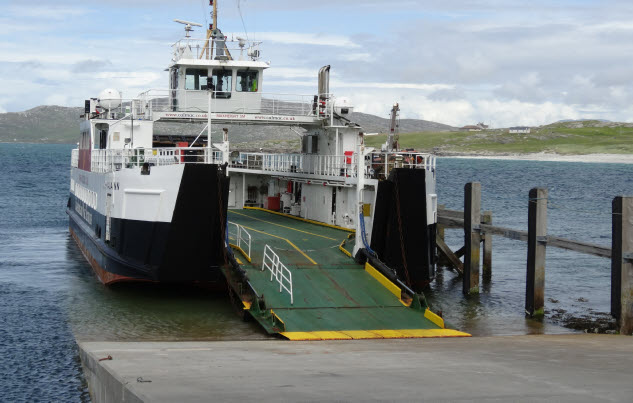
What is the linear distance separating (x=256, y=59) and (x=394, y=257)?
1071 centimetres

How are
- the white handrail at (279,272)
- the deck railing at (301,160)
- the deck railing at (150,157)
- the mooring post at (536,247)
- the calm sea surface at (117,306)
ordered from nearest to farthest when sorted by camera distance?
the calm sea surface at (117,306), the white handrail at (279,272), the mooring post at (536,247), the deck railing at (150,157), the deck railing at (301,160)

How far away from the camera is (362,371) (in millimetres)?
11602

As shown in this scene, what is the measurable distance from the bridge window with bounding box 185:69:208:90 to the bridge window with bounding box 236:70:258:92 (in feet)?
4.06

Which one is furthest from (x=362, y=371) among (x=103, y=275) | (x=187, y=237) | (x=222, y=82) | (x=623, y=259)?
(x=222, y=82)

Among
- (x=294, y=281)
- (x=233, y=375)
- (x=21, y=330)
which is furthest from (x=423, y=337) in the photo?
(x=21, y=330)

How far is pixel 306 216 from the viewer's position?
2864cm

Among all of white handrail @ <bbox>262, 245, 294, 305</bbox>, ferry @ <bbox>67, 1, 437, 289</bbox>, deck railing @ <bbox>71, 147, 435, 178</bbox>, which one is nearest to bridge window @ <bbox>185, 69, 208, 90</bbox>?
ferry @ <bbox>67, 1, 437, 289</bbox>

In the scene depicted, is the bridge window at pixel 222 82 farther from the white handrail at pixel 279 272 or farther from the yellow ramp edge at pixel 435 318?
the yellow ramp edge at pixel 435 318

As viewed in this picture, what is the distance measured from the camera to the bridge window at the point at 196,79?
27.8 m

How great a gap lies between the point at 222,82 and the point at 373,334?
1426 centimetres

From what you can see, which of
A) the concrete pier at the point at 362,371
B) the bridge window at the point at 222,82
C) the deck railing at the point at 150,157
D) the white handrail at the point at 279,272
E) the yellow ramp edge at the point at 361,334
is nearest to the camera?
the concrete pier at the point at 362,371

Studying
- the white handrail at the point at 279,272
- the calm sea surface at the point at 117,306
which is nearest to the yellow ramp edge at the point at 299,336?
the white handrail at the point at 279,272

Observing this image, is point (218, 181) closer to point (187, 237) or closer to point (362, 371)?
point (187, 237)

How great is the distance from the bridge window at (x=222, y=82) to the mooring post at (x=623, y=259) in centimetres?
1500
